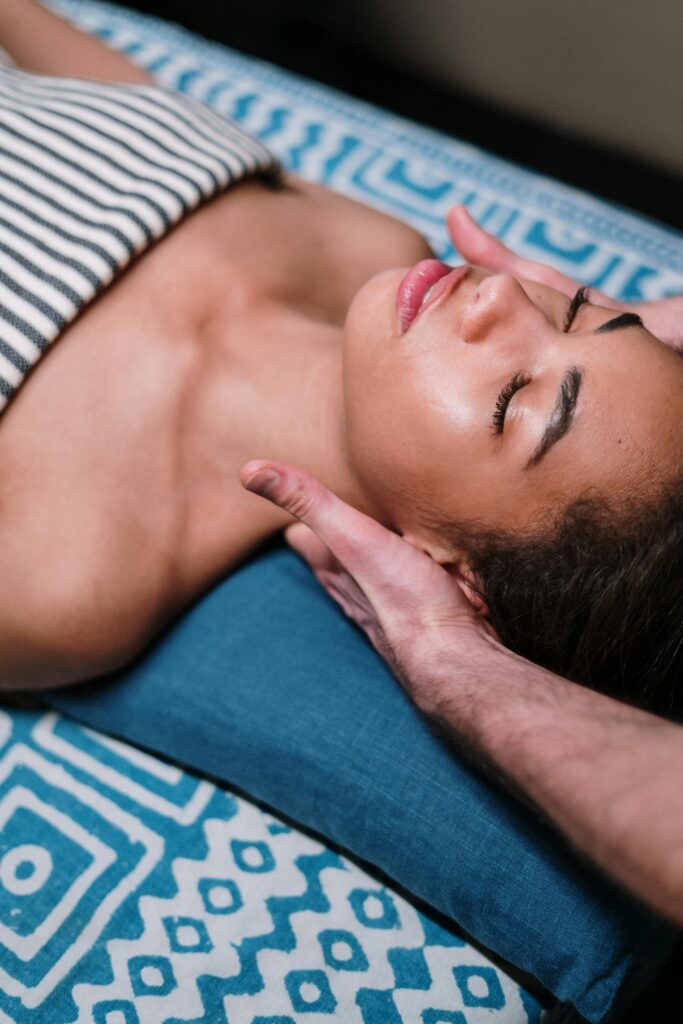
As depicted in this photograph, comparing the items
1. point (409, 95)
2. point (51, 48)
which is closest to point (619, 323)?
point (51, 48)

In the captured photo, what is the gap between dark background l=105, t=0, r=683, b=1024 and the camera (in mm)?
2598

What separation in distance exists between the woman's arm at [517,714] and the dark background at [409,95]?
6.23 feet

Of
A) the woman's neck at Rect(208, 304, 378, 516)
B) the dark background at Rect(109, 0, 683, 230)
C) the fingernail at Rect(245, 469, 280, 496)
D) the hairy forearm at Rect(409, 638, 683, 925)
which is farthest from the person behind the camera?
the dark background at Rect(109, 0, 683, 230)

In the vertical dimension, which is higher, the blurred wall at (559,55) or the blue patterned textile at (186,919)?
the blurred wall at (559,55)

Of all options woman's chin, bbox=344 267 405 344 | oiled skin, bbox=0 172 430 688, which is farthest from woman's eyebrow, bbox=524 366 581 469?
oiled skin, bbox=0 172 430 688

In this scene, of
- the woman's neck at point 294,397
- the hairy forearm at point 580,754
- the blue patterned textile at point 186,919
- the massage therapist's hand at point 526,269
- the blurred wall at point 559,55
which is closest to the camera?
the hairy forearm at point 580,754

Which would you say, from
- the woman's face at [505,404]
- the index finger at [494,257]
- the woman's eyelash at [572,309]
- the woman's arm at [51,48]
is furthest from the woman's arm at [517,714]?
the woman's arm at [51,48]

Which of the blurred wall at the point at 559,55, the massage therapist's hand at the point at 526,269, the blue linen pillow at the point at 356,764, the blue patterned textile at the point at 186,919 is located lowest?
the blue patterned textile at the point at 186,919

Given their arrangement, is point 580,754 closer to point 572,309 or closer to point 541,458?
point 541,458

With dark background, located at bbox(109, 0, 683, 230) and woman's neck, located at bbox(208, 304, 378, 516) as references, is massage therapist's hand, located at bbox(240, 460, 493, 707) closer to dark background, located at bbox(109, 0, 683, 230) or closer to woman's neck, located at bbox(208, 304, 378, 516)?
woman's neck, located at bbox(208, 304, 378, 516)

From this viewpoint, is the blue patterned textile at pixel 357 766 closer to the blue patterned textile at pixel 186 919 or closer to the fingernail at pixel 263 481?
the blue patterned textile at pixel 186 919

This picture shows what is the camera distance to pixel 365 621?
123 centimetres

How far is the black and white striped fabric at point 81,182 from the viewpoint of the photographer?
1.19 meters

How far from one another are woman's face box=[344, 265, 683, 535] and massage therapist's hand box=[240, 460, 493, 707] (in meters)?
0.09
